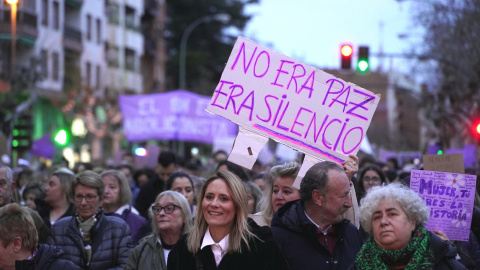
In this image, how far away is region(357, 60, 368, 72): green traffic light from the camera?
25250 millimetres

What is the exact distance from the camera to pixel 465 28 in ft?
118

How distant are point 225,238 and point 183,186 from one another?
3963mm

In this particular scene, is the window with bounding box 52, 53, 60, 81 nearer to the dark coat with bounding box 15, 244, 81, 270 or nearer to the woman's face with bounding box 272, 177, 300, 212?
the woman's face with bounding box 272, 177, 300, 212

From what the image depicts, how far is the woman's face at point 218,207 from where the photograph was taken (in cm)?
594

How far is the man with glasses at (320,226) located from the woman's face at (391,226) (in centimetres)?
67

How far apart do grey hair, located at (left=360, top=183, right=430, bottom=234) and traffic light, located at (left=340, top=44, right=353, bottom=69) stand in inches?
769

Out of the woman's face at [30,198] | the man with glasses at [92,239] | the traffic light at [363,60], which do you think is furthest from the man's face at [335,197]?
the traffic light at [363,60]

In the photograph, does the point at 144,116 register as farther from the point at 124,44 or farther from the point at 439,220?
the point at 124,44

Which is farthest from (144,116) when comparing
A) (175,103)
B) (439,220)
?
(439,220)

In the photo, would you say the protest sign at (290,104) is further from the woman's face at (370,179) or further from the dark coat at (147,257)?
the woman's face at (370,179)

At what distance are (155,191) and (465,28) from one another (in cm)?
2567

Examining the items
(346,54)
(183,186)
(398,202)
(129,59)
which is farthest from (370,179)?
(129,59)

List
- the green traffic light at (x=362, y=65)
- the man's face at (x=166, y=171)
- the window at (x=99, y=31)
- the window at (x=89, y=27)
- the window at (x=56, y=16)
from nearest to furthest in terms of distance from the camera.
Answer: the man's face at (x=166, y=171) < the green traffic light at (x=362, y=65) < the window at (x=56, y=16) < the window at (x=89, y=27) < the window at (x=99, y=31)

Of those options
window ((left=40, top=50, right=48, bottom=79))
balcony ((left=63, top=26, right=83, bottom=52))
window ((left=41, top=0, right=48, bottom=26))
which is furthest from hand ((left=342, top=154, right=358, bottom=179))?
balcony ((left=63, top=26, right=83, bottom=52))
